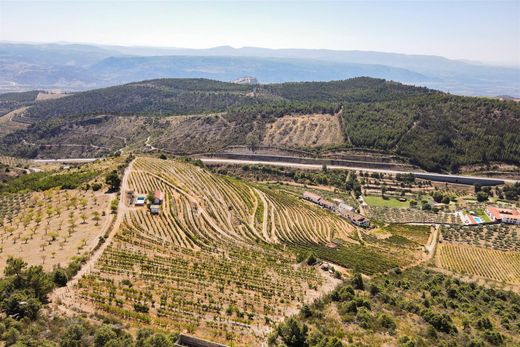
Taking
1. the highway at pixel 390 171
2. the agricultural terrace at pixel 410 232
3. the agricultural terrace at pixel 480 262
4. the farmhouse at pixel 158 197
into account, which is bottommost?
the agricultural terrace at pixel 410 232

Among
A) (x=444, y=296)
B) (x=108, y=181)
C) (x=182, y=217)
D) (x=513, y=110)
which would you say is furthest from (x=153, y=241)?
(x=513, y=110)

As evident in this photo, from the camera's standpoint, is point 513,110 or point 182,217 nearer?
point 182,217

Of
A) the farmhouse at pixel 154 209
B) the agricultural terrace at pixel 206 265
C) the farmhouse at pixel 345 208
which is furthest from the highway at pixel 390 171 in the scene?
the farmhouse at pixel 154 209

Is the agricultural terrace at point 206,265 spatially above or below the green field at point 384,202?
above

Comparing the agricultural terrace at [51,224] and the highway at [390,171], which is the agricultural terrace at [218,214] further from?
the highway at [390,171]

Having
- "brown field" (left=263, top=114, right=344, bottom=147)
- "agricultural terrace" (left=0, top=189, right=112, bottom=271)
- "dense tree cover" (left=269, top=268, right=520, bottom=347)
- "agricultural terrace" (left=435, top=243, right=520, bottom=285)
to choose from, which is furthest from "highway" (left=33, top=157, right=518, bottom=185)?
"agricultural terrace" (left=0, top=189, right=112, bottom=271)

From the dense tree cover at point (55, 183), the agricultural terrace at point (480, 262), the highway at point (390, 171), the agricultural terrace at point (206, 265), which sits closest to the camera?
the agricultural terrace at point (206, 265)

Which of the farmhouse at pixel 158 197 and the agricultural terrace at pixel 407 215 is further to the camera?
the agricultural terrace at pixel 407 215

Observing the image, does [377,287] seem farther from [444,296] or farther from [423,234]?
[423,234]
